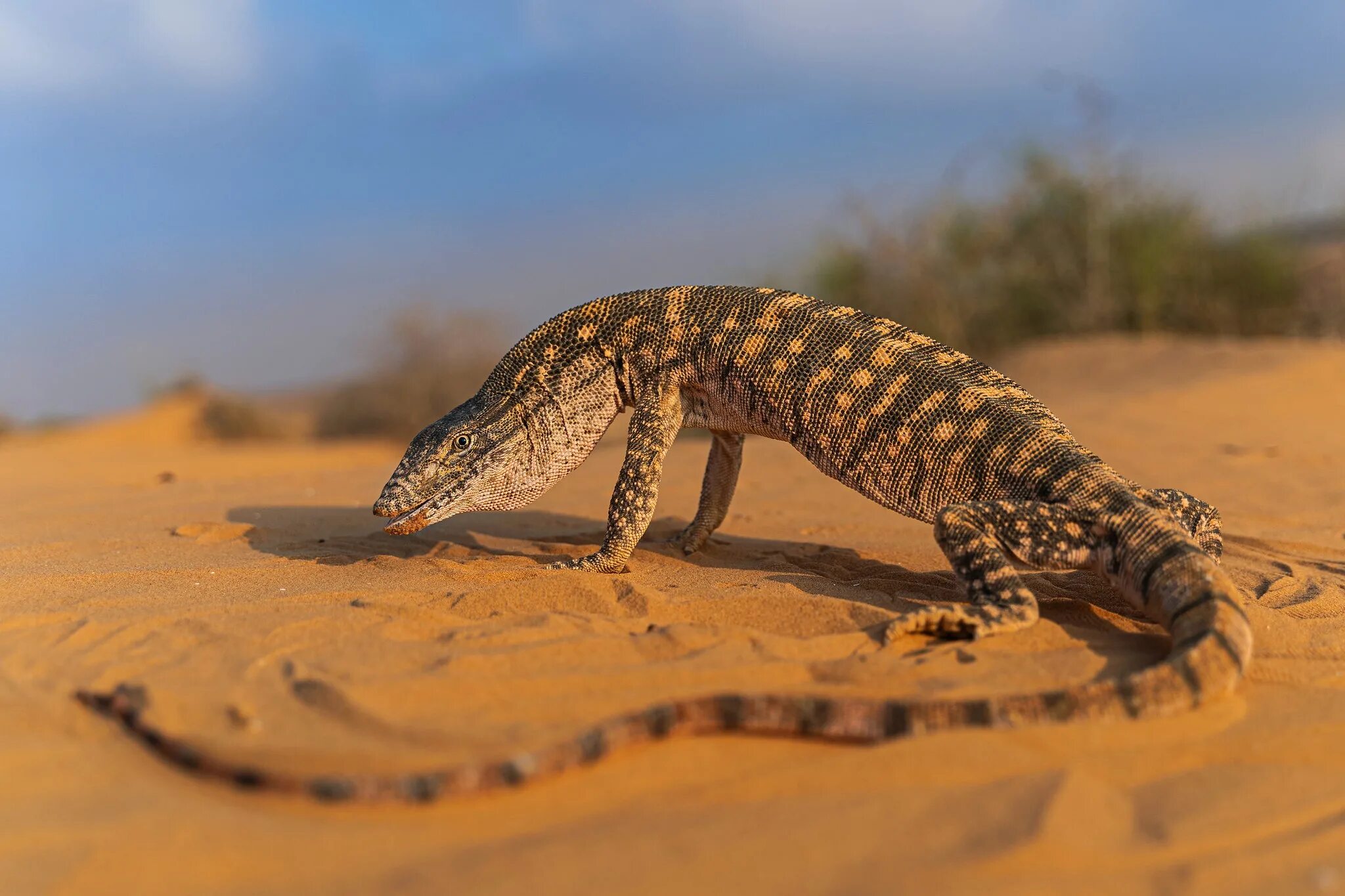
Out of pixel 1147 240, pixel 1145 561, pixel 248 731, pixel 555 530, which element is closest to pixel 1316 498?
pixel 1145 561

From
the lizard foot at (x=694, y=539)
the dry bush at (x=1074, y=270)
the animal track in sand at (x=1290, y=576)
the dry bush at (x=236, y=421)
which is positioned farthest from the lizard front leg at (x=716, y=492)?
the dry bush at (x=236, y=421)

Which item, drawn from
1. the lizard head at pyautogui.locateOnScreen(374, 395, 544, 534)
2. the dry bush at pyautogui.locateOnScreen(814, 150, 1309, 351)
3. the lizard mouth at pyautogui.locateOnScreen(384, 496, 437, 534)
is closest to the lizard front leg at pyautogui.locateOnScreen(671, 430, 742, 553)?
the lizard head at pyautogui.locateOnScreen(374, 395, 544, 534)

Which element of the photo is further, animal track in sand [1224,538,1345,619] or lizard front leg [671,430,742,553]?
lizard front leg [671,430,742,553]

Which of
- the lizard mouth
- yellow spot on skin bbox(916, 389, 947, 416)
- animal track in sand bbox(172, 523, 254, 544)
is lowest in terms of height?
animal track in sand bbox(172, 523, 254, 544)

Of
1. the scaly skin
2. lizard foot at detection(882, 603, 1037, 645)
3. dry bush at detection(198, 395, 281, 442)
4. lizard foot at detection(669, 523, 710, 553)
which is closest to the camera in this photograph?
the scaly skin

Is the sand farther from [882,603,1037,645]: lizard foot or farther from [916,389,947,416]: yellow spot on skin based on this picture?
[916,389,947,416]: yellow spot on skin

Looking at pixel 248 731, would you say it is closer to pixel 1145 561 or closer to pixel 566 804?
pixel 566 804

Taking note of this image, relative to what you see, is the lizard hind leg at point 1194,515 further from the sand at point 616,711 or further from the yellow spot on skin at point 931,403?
the yellow spot on skin at point 931,403

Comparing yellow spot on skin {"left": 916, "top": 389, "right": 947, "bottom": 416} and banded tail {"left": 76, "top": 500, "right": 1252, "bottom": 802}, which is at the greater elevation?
yellow spot on skin {"left": 916, "top": 389, "right": 947, "bottom": 416}

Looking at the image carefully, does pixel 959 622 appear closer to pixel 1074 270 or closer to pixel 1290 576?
pixel 1290 576
